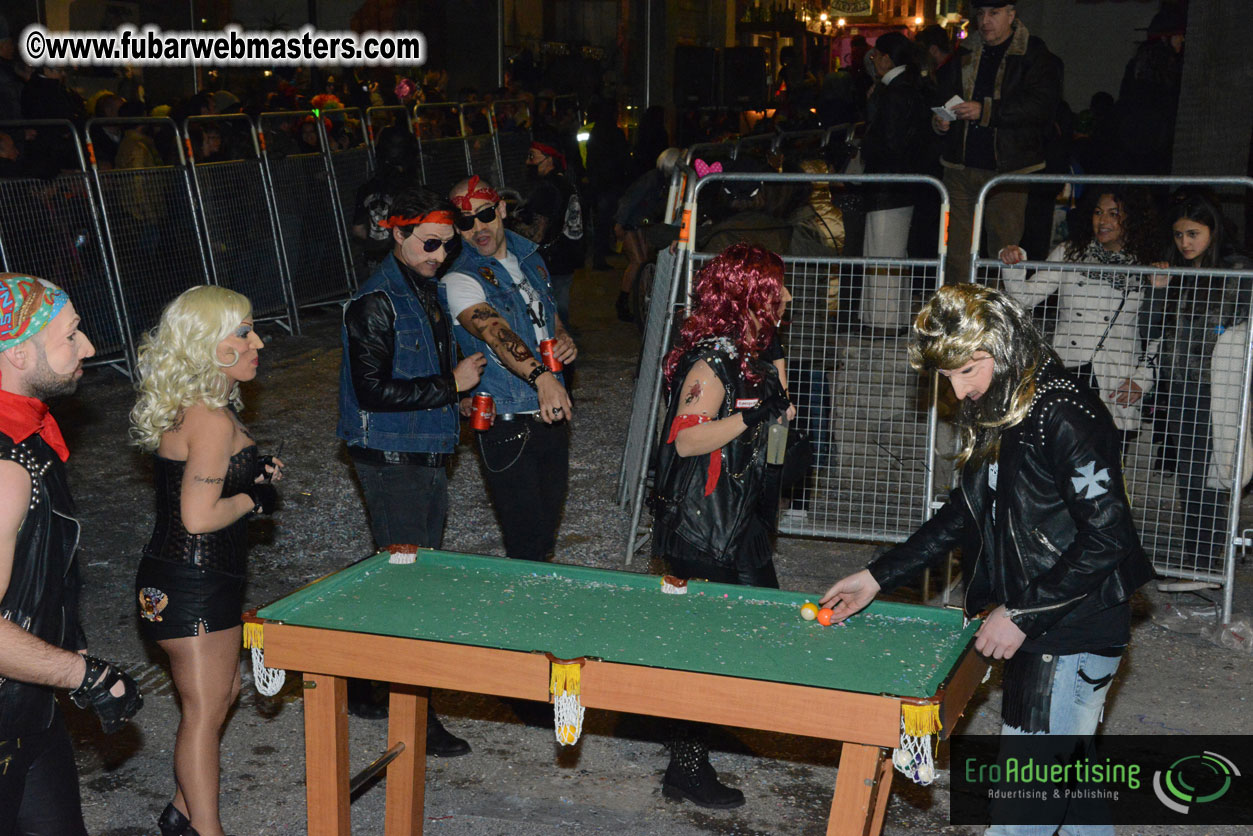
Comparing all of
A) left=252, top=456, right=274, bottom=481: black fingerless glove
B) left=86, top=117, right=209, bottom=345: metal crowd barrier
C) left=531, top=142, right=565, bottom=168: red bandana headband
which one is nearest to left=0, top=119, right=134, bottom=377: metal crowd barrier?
left=86, top=117, right=209, bottom=345: metal crowd barrier

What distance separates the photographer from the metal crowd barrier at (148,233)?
10445mm

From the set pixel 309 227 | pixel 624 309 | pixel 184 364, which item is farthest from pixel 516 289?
pixel 309 227

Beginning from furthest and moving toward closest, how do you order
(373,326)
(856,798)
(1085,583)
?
(373,326) < (1085,583) < (856,798)

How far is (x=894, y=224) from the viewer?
10.2 meters

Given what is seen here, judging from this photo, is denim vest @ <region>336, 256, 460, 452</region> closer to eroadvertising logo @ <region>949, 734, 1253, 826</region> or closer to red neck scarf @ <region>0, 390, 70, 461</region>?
red neck scarf @ <region>0, 390, 70, 461</region>

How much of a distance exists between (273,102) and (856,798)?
15.9 metres

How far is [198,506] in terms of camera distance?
373cm

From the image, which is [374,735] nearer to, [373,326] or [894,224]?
[373,326]

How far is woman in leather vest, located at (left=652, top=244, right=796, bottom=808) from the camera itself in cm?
434

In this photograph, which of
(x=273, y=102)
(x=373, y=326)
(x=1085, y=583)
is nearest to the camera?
(x=1085, y=583)

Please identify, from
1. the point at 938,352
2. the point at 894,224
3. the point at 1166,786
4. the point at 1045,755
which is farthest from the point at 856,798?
the point at 894,224

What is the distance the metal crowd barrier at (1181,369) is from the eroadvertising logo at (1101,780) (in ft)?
4.74

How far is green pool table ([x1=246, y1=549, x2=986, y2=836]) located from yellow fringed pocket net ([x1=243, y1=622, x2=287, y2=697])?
0.06ft

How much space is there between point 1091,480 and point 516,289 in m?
2.67
